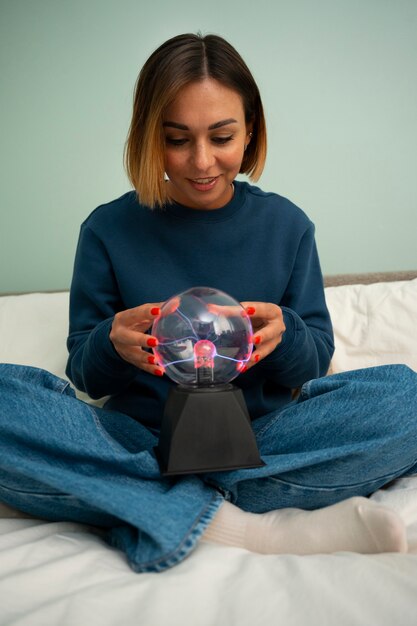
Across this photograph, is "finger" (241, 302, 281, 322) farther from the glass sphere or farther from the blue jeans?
the blue jeans

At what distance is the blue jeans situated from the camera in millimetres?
1011

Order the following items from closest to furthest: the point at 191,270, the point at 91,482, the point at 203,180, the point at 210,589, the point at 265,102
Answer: the point at 210,589 < the point at 91,482 < the point at 203,180 < the point at 191,270 < the point at 265,102

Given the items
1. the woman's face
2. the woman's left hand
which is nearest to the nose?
the woman's face

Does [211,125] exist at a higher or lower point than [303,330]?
higher

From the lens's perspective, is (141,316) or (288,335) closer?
(141,316)

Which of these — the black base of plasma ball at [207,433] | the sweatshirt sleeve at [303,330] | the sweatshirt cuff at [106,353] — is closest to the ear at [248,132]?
the sweatshirt sleeve at [303,330]

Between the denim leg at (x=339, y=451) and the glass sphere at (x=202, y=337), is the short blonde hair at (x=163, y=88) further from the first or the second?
the denim leg at (x=339, y=451)

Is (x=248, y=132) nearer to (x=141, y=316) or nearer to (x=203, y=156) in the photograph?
(x=203, y=156)

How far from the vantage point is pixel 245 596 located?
834 mm

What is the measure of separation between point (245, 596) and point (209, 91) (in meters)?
0.95

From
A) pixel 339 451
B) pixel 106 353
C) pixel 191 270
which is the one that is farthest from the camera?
pixel 191 270

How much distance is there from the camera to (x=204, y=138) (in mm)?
1343

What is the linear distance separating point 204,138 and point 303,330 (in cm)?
43

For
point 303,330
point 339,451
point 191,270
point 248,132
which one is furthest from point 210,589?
point 248,132
